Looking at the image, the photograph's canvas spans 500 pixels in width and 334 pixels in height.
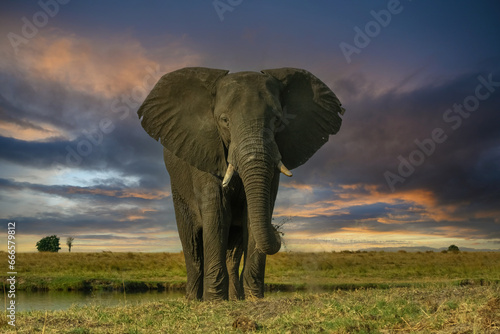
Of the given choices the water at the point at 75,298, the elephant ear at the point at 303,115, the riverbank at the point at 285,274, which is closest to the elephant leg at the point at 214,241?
the elephant ear at the point at 303,115

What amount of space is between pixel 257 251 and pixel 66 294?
16.9 m

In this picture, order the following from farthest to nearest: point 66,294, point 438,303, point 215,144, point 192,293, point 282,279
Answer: point 282,279
point 66,294
point 192,293
point 215,144
point 438,303

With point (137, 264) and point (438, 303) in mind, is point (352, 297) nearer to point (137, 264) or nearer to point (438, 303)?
point (438, 303)

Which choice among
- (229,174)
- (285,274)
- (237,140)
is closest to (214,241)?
(229,174)

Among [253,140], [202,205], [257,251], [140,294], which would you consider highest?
[253,140]

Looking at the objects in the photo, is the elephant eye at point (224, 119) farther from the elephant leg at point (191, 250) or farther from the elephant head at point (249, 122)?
the elephant leg at point (191, 250)

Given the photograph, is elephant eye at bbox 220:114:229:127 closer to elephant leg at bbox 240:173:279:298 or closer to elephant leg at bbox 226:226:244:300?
elephant leg at bbox 240:173:279:298

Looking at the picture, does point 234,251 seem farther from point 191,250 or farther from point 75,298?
point 75,298

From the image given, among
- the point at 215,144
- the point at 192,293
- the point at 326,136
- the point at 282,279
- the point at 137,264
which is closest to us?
the point at 215,144

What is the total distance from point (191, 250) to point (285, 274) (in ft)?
65.1

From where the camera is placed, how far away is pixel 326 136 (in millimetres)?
12070

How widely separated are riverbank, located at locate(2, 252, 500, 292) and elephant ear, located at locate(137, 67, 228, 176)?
1470 cm

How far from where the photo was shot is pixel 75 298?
2291cm

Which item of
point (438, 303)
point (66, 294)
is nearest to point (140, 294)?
point (66, 294)
